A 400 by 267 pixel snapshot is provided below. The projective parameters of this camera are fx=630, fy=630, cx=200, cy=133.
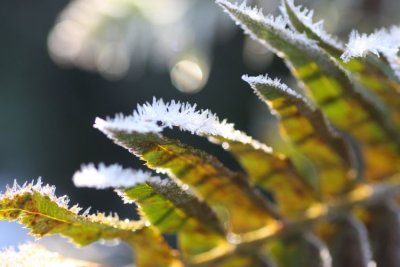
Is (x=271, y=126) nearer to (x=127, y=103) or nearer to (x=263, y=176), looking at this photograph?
(x=263, y=176)

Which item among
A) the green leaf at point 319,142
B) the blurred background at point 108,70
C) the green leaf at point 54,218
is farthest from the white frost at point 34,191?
the blurred background at point 108,70

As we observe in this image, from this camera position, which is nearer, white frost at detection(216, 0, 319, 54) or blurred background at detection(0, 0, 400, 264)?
white frost at detection(216, 0, 319, 54)

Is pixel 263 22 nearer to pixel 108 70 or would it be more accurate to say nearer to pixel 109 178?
pixel 109 178

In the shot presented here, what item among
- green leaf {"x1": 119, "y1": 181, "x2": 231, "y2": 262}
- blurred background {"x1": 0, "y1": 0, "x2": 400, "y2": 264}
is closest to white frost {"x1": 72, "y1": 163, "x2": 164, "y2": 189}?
green leaf {"x1": 119, "y1": 181, "x2": 231, "y2": 262}

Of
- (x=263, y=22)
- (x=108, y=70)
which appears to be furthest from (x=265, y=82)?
(x=108, y=70)

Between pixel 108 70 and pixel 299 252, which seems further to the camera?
pixel 108 70

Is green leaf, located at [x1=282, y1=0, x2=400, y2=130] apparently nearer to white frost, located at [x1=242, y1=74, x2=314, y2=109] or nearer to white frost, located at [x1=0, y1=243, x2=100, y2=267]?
white frost, located at [x1=242, y1=74, x2=314, y2=109]

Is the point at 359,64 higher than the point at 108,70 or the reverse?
the reverse
